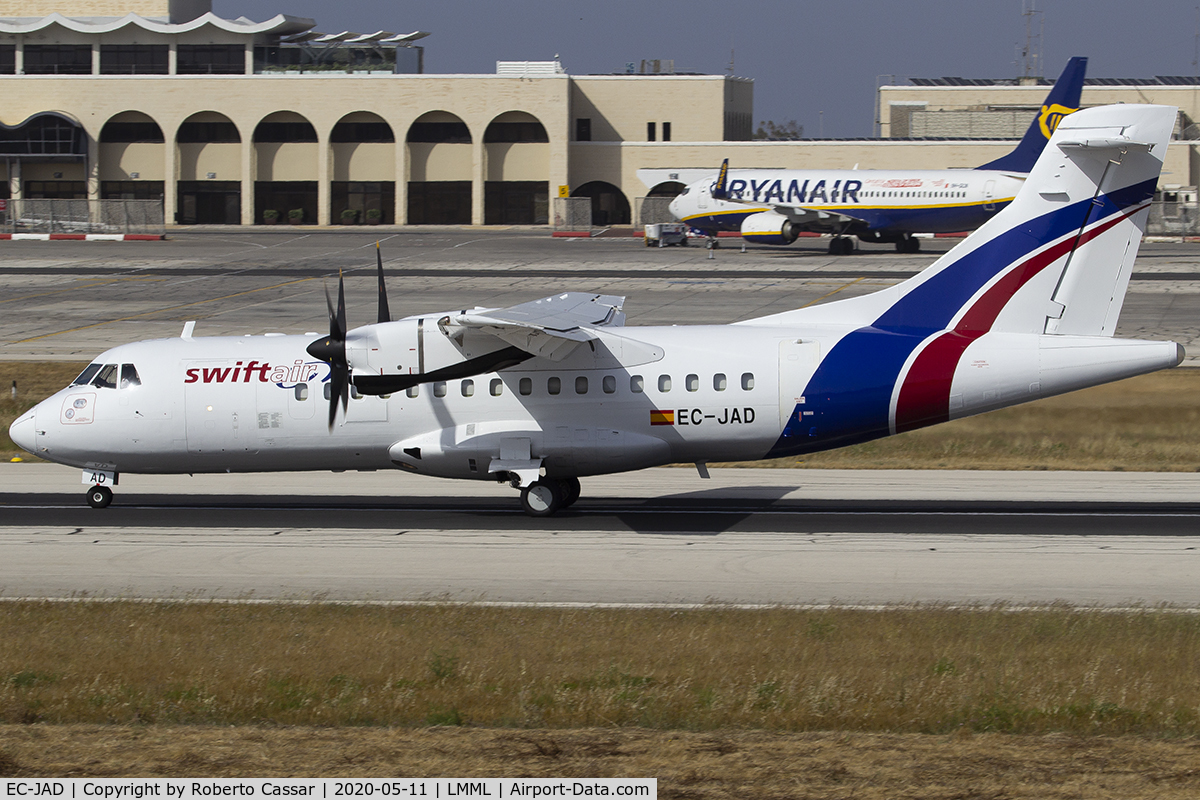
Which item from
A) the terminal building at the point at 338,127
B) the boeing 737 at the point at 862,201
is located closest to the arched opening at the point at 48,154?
the terminal building at the point at 338,127

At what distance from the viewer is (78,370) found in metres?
39.4

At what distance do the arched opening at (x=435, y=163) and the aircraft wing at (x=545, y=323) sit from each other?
298 feet

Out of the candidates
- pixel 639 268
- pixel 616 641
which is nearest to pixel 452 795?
pixel 616 641

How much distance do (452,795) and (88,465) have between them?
16597mm

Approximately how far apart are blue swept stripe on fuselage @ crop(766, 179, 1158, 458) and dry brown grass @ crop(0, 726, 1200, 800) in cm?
1062

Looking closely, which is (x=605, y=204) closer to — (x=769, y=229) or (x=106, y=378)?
(x=769, y=229)

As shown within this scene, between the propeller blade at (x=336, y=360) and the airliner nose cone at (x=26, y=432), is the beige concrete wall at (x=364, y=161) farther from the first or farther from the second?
the propeller blade at (x=336, y=360)

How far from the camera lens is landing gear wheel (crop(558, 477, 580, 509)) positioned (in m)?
23.7

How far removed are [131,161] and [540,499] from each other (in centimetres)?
10055

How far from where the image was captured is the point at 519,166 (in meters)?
111

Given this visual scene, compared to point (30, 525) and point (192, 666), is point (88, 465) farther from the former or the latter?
point (192, 666)

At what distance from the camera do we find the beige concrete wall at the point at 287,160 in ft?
366

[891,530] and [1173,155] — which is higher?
[1173,155]

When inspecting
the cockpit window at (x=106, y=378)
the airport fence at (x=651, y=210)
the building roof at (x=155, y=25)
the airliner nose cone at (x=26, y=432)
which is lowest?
the airliner nose cone at (x=26, y=432)
